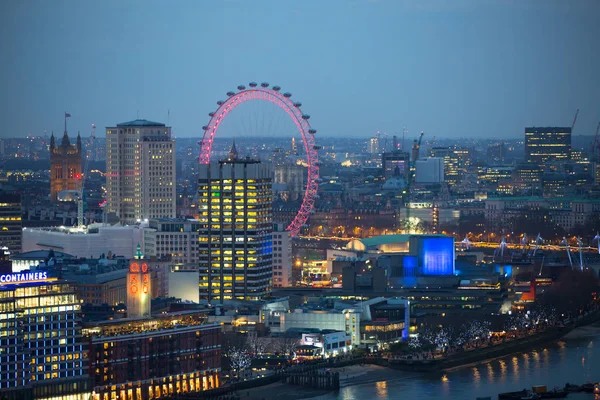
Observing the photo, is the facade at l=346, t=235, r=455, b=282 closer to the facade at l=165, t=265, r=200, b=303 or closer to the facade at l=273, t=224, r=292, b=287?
the facade at l=273, t=224, r=292, b=287

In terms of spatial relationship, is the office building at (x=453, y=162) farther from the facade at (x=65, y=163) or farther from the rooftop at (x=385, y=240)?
the rooftop at (x=385, y=240)

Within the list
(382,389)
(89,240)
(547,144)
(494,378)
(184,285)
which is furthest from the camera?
(547,144)

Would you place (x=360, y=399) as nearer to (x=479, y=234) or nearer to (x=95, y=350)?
(x=95, y=350)

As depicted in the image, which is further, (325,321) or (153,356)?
(325,321)

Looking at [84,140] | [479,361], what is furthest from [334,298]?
[84,140]

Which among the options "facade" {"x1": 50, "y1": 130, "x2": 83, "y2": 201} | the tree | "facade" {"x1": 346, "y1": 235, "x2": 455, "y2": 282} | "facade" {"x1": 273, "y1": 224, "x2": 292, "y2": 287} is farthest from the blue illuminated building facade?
"facade" {"x1": 50, "y1": 130, "x2": 83, "y2": 201}

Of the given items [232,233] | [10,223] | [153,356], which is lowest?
[153,356]

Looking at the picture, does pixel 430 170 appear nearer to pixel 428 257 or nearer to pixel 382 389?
pixel 428 257

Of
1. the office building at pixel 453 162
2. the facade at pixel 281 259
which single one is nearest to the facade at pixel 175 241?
the facade at pixel 281 259

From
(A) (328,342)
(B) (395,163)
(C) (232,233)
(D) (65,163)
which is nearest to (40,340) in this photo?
(A) (328,342)
